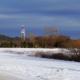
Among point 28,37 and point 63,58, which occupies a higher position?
point 28,37

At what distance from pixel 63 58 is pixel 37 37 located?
231 feet

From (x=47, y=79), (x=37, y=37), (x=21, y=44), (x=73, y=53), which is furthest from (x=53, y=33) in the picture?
(x=47, y=79)

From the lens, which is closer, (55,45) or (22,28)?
(55,45)

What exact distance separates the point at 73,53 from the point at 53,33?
6017 cm

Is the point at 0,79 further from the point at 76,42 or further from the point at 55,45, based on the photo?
the point at 55,45

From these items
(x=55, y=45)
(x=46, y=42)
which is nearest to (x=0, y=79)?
(x=55, y=45)

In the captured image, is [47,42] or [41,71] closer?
[41,71]

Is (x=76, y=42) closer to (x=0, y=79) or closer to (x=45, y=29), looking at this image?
(x=0, y=79)

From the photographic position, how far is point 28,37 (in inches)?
3433

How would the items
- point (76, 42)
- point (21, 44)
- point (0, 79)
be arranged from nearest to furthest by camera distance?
point (0, 79) → point (76, 42) → point (21, 44)

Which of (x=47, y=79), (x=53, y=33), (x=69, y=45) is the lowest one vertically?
(x=47, y=79)

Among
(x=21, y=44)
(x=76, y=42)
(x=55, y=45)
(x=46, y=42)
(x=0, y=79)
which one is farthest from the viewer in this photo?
(x=46, y=42)

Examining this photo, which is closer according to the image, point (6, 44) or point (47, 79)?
point (47, 79)

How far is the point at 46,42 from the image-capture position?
213ft
